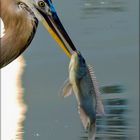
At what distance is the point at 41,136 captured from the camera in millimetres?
4156

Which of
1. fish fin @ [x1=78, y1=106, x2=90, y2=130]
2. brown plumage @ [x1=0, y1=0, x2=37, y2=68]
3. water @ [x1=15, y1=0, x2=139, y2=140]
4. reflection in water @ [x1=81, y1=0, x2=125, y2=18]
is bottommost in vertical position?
reflection in water @ [x1=81, y1=0, x2=125, y2=18]

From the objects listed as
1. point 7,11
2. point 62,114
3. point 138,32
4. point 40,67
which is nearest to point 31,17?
point 7,11

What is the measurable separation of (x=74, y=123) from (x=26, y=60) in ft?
2.62

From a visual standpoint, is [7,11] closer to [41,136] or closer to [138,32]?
[41,136]

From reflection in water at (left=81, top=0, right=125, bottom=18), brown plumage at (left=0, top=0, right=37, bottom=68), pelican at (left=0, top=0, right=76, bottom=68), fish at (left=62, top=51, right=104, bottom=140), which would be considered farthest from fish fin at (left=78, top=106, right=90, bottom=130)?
reflection in water at (left=81, top=0, right=125, bottom=18)

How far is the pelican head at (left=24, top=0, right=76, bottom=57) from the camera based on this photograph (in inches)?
140

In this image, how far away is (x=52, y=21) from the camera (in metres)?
3.58

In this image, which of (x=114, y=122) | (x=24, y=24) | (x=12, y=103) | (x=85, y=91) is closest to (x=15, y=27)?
(x=24, y=24)

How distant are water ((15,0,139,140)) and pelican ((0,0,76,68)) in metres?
0.52

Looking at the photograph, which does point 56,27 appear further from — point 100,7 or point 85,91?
point 100,7

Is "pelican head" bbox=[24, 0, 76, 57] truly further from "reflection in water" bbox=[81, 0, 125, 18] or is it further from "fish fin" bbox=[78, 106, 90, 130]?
"reflection in water" bbox=[81, 0, 125, 18]

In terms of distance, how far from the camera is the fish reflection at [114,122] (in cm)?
410

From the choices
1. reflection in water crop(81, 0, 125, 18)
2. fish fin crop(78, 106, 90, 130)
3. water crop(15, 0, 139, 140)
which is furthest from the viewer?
reflection in water crop(81, 0, 125, 18)

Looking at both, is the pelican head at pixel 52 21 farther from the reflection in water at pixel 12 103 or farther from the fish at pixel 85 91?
the reflection in water at pixel 12 103
